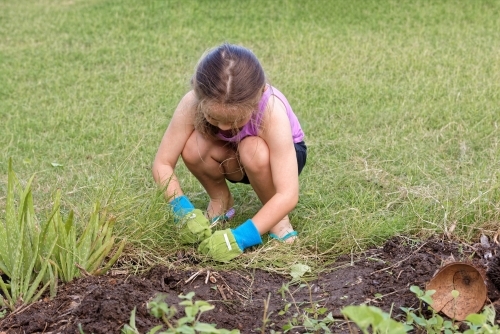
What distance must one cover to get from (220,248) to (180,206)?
32cm

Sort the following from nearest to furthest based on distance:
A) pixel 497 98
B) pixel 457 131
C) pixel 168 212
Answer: pixel 168 212 → pixel 457 131 → pixel 497 98

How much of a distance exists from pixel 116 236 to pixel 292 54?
332 centimetres

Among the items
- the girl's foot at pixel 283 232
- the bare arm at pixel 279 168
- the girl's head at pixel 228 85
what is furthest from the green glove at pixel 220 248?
the girl's head at pixel 228 85

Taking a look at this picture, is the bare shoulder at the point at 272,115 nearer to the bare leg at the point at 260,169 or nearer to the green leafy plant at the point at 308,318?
the bare leg at the point at 260,169

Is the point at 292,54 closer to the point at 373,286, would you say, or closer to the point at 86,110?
the point at 86,110

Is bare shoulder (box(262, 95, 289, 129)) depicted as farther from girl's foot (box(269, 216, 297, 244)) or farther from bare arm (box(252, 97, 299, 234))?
girl's foot (box(269, 216, 297, 244))

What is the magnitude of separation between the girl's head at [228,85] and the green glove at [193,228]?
371 mm

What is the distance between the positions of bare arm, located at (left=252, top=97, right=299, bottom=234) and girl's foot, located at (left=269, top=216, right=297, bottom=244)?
13cm

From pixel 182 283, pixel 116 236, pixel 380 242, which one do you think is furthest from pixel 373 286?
pixel 116 236

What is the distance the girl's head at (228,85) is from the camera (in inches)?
115

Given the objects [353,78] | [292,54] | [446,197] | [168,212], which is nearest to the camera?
[168,212]

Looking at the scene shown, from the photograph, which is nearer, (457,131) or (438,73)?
(457,131)

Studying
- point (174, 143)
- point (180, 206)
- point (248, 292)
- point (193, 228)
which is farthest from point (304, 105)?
point (248, 292)

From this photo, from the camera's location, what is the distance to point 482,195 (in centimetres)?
323
